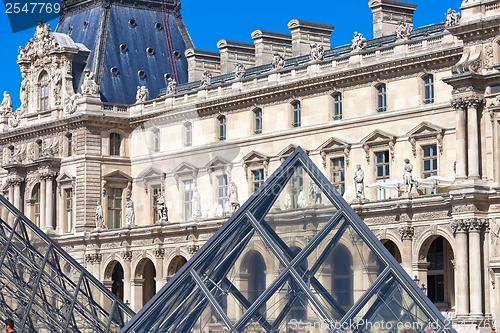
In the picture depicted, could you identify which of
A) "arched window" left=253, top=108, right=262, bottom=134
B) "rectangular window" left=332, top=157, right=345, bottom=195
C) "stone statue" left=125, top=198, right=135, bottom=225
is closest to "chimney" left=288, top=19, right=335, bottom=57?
"arched window" left=253, top=108, right=262, bottom=134

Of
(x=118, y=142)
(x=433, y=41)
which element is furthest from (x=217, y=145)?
(x=433, y=41)

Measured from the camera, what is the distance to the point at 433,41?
212 feet

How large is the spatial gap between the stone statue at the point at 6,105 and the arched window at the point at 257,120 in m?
22.6

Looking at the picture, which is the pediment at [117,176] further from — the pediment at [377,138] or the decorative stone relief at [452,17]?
the decorative stone relief at [452,17]

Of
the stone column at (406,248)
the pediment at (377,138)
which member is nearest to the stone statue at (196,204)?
the pediment at (377,138)

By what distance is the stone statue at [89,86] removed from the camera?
86938 mm

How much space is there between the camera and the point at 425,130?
65625 millimetres

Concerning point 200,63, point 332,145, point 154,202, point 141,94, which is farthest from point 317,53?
point 200,63

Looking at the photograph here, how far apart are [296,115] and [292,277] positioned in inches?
1800

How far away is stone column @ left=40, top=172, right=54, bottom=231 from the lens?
3452 inches

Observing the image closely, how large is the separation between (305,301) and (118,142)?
196ft

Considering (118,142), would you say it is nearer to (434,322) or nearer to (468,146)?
(468,146)

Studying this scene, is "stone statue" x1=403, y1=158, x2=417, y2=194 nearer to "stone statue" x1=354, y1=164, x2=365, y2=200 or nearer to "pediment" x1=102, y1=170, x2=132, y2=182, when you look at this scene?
"stone statue" x1=354, y1=164, x2=365, y2=200

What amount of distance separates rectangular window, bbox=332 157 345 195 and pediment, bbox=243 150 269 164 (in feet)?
16.8
